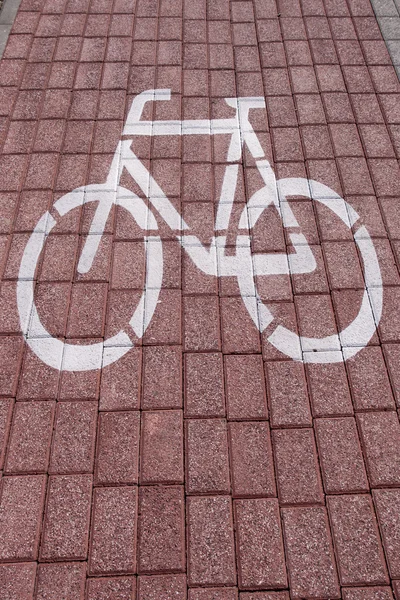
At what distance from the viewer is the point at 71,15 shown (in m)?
6.17

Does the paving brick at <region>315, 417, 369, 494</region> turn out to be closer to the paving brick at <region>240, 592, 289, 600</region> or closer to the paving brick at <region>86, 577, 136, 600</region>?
the paving brick at <region>240, 592, 289, 600</region>

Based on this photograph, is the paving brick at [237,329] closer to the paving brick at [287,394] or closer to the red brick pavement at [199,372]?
the red brick pavement at [199,372]

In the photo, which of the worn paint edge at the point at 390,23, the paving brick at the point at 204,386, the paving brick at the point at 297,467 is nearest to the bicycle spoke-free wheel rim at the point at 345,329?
the paving brick at the point at 204,386

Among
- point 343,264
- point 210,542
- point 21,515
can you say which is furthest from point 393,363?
point 21,515

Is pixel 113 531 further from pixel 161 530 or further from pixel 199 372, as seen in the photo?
pixel 199 372

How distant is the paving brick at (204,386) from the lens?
3.34m

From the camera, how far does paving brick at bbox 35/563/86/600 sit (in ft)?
9.08

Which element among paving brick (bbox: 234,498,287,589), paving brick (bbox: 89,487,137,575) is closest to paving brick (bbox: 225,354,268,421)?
paving brick (bbox: 234,498,287,589)

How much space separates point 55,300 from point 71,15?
3940 millimetres

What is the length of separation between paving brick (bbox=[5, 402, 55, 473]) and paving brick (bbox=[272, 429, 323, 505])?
132cm

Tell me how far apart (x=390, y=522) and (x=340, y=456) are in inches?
16.5

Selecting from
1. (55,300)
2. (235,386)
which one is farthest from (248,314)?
(55,300)

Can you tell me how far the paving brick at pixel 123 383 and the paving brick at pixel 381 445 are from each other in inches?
53.4

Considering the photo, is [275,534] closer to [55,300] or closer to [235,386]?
[235,386]
